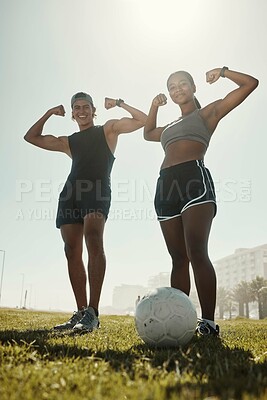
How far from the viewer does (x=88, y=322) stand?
4949mm

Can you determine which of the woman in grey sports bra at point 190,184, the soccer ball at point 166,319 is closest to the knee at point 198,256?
the woman in grey sports bra at point 190,184

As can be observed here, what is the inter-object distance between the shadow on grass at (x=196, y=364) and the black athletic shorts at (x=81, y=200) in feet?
8.73

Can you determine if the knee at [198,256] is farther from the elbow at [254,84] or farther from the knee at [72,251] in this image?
the knee at [72,251]

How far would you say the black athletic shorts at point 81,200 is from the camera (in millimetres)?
5926

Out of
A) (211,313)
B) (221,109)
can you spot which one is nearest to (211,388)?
(211,313)

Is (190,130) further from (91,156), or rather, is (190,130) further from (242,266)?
Answer: (242,266)

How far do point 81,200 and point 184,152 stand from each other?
1944 millimetres

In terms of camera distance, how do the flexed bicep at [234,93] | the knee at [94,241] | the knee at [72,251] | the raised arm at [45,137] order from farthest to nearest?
the raised arm at [45,137] → the knee at [72,251] → the knee at [94,241] → the flexed bicep at [234,93]

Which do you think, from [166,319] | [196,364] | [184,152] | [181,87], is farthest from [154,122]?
[196,364]

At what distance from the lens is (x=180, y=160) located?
5.00m

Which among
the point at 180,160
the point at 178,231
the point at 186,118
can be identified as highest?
the point at 186,118

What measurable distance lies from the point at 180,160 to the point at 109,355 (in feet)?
9.49

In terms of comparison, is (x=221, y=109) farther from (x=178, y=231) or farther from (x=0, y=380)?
(x=0, y=380)

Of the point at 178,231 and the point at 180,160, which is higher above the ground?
the point at 180,160
